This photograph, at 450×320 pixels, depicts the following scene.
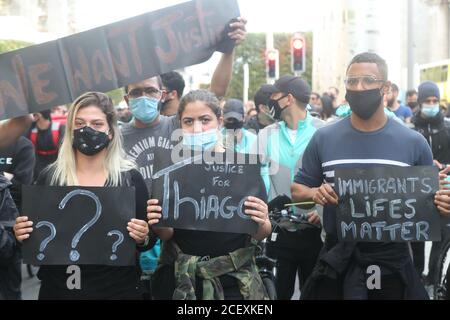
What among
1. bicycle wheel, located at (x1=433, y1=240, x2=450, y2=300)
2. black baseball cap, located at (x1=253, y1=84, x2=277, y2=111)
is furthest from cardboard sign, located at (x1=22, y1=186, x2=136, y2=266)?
black baseball cap, located at (x1=253, y1=84, x2=277, y2=111)

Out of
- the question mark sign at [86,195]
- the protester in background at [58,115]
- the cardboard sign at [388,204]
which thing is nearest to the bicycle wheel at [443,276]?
the cardboard sign at [388,204]

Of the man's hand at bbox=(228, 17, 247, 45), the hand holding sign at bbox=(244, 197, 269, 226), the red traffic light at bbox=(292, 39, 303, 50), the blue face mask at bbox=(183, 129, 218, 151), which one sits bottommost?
the hand holding sign at bbox=(244, 197, 269, 226)

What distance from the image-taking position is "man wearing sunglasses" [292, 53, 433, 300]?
3.92m

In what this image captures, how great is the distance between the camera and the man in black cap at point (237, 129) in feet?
20.7

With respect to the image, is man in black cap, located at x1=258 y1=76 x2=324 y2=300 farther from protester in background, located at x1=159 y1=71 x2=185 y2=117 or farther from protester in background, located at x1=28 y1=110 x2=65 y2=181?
protester in background, located at x1=28 y1=110 x2=65 y2=181

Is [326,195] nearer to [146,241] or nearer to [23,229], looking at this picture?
[146,241]

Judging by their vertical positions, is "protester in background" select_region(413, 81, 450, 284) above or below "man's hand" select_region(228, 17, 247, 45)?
below

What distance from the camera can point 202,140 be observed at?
158 inches

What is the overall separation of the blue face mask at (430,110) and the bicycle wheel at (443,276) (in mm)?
2834

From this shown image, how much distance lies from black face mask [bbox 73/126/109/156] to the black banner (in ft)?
1.99

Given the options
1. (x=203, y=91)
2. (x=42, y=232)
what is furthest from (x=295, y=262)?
(x=42, y=232)

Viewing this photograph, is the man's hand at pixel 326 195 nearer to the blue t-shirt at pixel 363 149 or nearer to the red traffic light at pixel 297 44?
the blue t-shirt at pixel 363 149

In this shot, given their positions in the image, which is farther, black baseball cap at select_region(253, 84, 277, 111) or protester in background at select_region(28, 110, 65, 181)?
protester in background at select_region(28, 110, 65, 181)

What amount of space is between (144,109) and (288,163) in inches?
47.4
